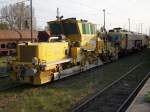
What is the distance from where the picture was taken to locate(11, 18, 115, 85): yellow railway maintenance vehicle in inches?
533

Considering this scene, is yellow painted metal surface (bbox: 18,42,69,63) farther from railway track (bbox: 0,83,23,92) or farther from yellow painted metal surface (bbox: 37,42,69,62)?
railway track (bbox: 0,83,23,92)

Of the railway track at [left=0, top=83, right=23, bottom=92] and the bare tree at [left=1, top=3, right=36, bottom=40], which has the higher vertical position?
the bare tree at [left=1, top=3, right=36, bottom=40]

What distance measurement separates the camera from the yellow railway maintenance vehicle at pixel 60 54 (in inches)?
533

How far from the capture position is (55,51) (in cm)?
1491

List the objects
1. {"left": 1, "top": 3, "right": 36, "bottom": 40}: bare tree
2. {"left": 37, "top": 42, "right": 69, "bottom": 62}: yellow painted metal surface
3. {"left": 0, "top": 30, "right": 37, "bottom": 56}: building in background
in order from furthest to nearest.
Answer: {"left": 1, "top": 3, "right": 36, "bottom": 40}: bare tree
{"left": 0, "top": 30, "right": 37, "bottom": 56}: building in background
{"left": 37, "top": 42, "right": 69, "bottom": 62}: yellow painted metal surface

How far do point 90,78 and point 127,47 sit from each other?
17746mm

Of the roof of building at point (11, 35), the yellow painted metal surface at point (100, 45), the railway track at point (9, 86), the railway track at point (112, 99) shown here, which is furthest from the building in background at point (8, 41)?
the railway track at point (112, 99)

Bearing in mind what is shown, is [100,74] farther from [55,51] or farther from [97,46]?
[55,51]

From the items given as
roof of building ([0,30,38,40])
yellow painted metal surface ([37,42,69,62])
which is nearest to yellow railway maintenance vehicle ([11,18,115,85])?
yellow painted metal surface ([37,42,69,62])

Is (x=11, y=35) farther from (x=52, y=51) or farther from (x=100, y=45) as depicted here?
(x=52, y=51)

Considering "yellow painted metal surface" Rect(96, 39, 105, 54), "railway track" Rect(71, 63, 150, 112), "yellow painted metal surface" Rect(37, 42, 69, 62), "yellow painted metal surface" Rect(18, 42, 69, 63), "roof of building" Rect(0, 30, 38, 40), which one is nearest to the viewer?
"railway track" Rect(71, 63, 150, 112)

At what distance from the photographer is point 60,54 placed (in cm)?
1545

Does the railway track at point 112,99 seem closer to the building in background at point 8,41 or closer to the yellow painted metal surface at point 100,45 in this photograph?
the yellow painted metal surface at point 100,45

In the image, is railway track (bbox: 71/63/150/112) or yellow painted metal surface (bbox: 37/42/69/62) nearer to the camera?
railway track (bbox: 71/63/150/112)
